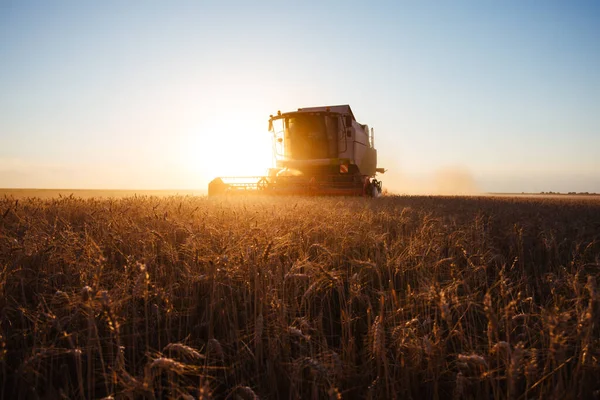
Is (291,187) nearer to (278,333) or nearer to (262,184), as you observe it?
(262,184)

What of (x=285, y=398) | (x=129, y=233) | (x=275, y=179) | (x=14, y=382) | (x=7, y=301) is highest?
(x=275, y=179)

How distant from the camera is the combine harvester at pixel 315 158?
48.3 ft

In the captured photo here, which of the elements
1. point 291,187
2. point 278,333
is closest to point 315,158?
point 291,187

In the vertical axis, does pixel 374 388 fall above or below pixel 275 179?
below

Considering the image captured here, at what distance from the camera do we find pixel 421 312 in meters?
2.12

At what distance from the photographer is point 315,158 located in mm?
16031

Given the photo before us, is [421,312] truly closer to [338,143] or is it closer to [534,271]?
[534,271]

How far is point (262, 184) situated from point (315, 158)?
2732 mm

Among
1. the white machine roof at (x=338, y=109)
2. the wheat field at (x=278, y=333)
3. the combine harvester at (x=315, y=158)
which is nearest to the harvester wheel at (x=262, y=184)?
Answer: the combine harvester at (x=315, y=158)

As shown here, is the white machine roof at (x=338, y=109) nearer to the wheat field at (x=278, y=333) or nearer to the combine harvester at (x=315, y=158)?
the combine harvester at (x=315, y=158)

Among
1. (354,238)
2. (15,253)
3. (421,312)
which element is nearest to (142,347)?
(421,312)

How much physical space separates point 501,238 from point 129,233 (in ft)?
14.4

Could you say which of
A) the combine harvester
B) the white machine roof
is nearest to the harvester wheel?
the combine harvester

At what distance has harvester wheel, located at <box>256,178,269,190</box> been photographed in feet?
48.4
